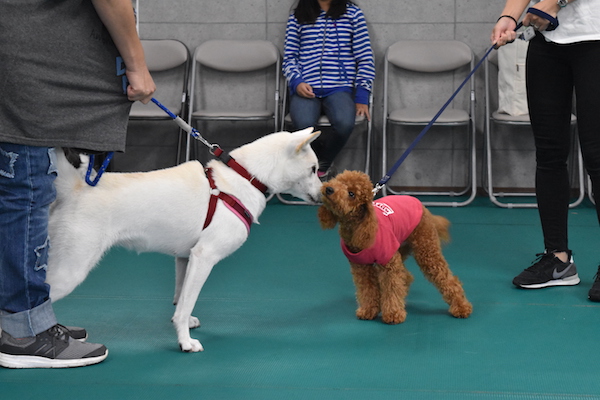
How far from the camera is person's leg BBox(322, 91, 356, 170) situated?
4.57 meters

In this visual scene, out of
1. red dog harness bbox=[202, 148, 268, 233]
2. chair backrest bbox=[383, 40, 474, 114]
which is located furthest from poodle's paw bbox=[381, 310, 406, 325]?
chair backrest bbox=[383, 40, 474, 114]

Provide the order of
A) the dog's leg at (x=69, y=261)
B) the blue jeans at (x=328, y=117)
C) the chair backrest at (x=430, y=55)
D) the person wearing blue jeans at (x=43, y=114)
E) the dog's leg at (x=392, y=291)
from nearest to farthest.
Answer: the person wearing blue jeans at (x=43, y=114), the dog's leg at (x=69, y=261), the dog's leg at (x=392, y=291), the blue jeans at (x=328, y=117), the chair backrest at (x=430, y=55)

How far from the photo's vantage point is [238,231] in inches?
90.1

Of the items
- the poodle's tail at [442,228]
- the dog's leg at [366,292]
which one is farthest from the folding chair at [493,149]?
the dog's leg at [366,292]

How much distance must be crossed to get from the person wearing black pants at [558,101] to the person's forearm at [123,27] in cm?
150

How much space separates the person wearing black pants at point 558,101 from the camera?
2664mm

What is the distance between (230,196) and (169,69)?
329 centimetres

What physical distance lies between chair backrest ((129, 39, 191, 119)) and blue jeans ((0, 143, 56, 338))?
3.10m

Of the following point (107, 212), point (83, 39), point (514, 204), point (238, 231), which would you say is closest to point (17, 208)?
point (107, 212)

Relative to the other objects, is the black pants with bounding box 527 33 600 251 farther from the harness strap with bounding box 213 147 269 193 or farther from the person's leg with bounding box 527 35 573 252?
the harness strap with bounding box 213 147 269 193

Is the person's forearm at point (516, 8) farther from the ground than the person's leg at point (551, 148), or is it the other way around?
the person's forearm at point (516, 8)

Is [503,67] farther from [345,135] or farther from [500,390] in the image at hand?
[500,390]

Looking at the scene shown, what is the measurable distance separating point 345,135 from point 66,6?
2876 millimetres

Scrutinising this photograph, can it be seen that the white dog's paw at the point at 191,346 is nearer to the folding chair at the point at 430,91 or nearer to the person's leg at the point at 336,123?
the person's leg at the point at 336,123
